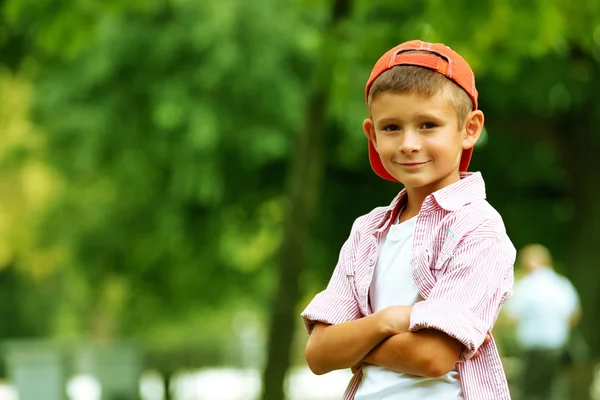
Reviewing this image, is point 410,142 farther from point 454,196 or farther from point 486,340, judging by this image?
point 486,340

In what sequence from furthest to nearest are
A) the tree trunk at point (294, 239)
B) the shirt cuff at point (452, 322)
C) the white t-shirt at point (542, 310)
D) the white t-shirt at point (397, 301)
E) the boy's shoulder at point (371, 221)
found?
A: the white t-shirt at point (542, 310) → the tree trunk at point (294, 239) → the boy's shoulder at point (371, 221) → the white t-shirt at point (397, 301) → the shirt cuff at point (452, 322)

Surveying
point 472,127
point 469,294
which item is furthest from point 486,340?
point 472,127

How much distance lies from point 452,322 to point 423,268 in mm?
171

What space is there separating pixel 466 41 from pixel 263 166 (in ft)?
24.5

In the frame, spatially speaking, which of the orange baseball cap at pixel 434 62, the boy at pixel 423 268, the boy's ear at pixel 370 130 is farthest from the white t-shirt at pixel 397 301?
the orange baseball cap at pixel 434 62

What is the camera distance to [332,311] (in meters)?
2.84

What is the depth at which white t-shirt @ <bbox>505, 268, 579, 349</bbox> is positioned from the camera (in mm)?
13047

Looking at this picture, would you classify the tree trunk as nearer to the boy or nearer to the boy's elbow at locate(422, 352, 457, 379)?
the boy

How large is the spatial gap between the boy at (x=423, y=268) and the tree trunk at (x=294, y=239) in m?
8.60

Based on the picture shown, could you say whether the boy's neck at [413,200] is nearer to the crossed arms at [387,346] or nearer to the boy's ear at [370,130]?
the boy's ear at [370,130]

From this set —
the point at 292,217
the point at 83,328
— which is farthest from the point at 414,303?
the point at 83,328

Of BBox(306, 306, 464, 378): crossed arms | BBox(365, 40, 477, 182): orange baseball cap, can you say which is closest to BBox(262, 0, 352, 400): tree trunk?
BBox(365, 40, 477, 182): orange baseball cap

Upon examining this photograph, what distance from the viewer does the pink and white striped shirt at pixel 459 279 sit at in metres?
2.60

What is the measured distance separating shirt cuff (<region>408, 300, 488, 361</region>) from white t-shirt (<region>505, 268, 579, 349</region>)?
34.8 ft
